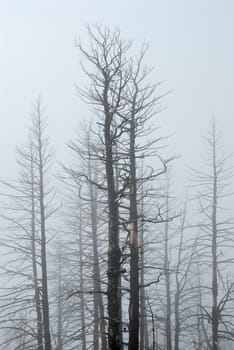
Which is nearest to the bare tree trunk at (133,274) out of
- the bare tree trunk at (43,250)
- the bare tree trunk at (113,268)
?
the bare tree trunk at (113,268)

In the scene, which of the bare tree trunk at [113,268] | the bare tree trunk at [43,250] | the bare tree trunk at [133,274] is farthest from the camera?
the bare tree trunk at [43,250]

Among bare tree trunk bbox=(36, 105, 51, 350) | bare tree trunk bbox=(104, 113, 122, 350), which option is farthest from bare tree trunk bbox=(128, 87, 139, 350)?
bare tree trunk bbox=(36, 105, 51, 350)

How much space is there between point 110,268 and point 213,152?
925cm

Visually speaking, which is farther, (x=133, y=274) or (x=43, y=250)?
(x=43, y=250)

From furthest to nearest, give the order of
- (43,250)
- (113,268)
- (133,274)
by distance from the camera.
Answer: (43,250), (133,274), (113,268)

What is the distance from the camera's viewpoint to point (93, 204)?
659 inches

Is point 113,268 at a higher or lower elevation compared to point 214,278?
higher

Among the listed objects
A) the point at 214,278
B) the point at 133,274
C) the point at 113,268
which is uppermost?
the point at 113,268

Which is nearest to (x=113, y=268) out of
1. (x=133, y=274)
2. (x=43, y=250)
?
(x=133, y=274)

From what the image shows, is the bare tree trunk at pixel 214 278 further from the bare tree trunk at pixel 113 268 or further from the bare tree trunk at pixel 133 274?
the bare tree trunk at pixel 113 268

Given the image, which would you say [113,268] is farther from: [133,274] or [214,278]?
[214,278]

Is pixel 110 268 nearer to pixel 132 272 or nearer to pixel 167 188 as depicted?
pixel 132 272

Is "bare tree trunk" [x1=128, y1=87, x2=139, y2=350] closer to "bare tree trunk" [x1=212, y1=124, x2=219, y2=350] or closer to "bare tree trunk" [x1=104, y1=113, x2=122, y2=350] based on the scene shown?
"bare tree trunk" [x1=104, y1=113, x2=122, y2=350]

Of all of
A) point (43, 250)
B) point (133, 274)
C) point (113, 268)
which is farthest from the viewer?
point (43, 250)
